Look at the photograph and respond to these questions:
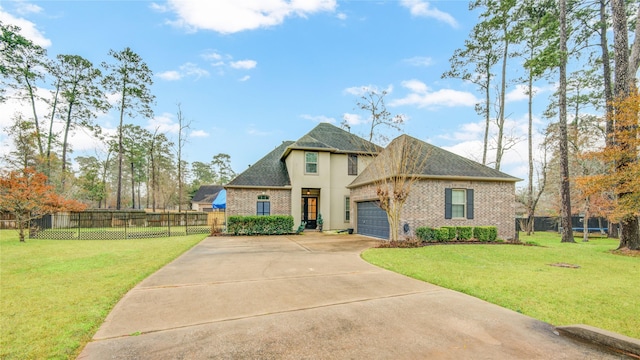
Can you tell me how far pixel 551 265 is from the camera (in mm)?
7602

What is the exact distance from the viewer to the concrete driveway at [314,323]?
300cm

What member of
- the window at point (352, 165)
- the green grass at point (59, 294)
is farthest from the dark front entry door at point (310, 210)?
the green grass at point (59, 294)

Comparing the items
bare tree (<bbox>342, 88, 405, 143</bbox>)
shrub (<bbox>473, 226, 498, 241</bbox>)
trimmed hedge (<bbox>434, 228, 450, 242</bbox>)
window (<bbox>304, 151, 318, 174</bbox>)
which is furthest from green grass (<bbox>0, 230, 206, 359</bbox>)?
bare tree (<bbox>342, 88, 405, 143</bbox>)

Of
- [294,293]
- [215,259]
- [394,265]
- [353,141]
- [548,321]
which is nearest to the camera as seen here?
[548,321]

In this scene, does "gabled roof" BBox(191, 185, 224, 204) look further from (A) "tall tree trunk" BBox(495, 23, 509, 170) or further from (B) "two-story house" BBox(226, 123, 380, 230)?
(A) "tall tree trunk" BBox(495, 23, 509, 170)

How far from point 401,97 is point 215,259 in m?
17.0

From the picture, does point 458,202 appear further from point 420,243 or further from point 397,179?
point 397,179

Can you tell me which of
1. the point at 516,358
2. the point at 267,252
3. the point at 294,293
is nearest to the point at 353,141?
the point at 267,252

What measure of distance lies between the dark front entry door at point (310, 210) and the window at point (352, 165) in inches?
116

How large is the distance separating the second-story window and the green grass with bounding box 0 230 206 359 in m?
11.9

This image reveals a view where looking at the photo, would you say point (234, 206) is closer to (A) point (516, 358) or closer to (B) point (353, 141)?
(B) point (353, 141)

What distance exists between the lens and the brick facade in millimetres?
12609

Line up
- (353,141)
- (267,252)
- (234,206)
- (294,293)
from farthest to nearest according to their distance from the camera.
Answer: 1. (353,141)
2. (234,206)
3. (267,252)
4. (294,293)

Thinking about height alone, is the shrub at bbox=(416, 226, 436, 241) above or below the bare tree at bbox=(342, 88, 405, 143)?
below
